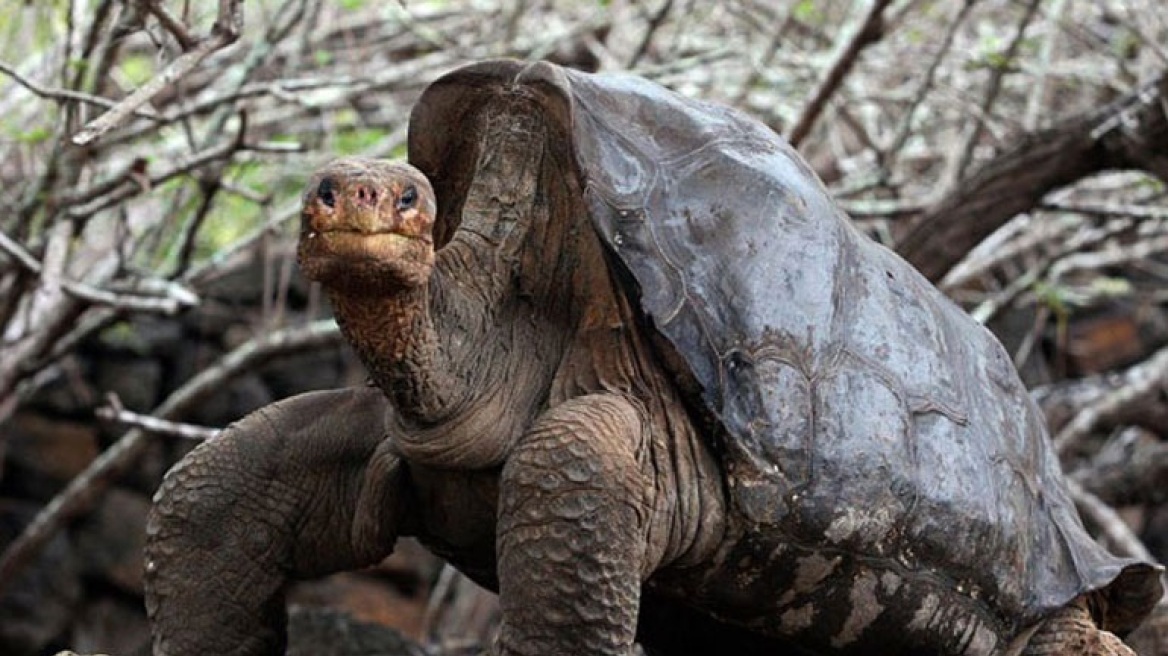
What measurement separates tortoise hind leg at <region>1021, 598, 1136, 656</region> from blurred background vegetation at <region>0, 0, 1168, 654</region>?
1.77m

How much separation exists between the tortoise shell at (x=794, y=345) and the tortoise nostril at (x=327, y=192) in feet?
1.93

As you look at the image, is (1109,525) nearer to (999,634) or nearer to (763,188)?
(999,634)

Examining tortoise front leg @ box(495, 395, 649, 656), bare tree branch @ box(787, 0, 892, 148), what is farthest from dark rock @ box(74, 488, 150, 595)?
tortoise front leg @ box(495, 395, 649, 656)

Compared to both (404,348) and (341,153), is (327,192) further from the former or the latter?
(341,153)

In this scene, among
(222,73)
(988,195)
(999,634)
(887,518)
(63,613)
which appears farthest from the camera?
(63,613)

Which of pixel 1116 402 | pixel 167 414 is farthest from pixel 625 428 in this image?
pixel 1116 402

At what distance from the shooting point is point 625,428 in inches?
110

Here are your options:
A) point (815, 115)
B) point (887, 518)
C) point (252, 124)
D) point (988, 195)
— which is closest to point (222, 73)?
point (252, 124)

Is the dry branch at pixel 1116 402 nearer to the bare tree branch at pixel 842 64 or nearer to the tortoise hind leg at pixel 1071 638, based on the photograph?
the bare tree branch at pixel 842 64

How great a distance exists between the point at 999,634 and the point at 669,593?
71 centimetres

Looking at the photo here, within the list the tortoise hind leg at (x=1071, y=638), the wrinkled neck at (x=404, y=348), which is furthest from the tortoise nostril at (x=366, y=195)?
the tortoise hind leg at (x=1071, y=638)

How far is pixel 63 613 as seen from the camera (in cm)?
867

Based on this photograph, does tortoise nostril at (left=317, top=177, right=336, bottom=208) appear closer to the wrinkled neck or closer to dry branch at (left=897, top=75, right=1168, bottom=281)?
the wrinkled neck

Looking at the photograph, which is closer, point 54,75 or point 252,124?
point 54,75
